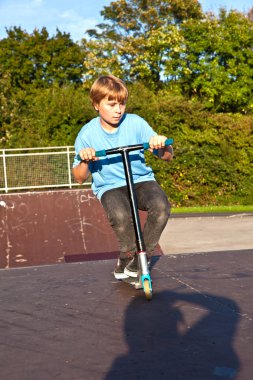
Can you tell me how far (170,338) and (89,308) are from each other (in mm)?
783

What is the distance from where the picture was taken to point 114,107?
407cm

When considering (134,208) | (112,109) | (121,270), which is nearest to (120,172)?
(112,109)

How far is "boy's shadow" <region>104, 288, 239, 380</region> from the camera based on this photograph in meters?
2.13

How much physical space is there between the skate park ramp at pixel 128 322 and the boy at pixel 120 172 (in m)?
0.30

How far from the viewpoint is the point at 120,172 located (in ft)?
13.8

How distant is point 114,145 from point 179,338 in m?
1.91

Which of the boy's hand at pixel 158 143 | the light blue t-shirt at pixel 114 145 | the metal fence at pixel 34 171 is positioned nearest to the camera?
the boy's hand at pixel 158 143

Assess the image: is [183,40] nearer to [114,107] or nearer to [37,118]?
[37,118]

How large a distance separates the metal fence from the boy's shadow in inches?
651

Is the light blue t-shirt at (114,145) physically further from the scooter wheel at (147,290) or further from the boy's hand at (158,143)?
the scooter wheel at (147,290)

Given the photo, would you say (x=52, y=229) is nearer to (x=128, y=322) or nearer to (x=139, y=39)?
(x=128, y=322)

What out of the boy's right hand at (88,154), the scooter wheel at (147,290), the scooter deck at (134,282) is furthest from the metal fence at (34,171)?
the scooter wheel at (147,290)

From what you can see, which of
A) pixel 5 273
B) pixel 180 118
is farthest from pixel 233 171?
pixel 5 273

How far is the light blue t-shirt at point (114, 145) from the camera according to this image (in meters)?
4.19
